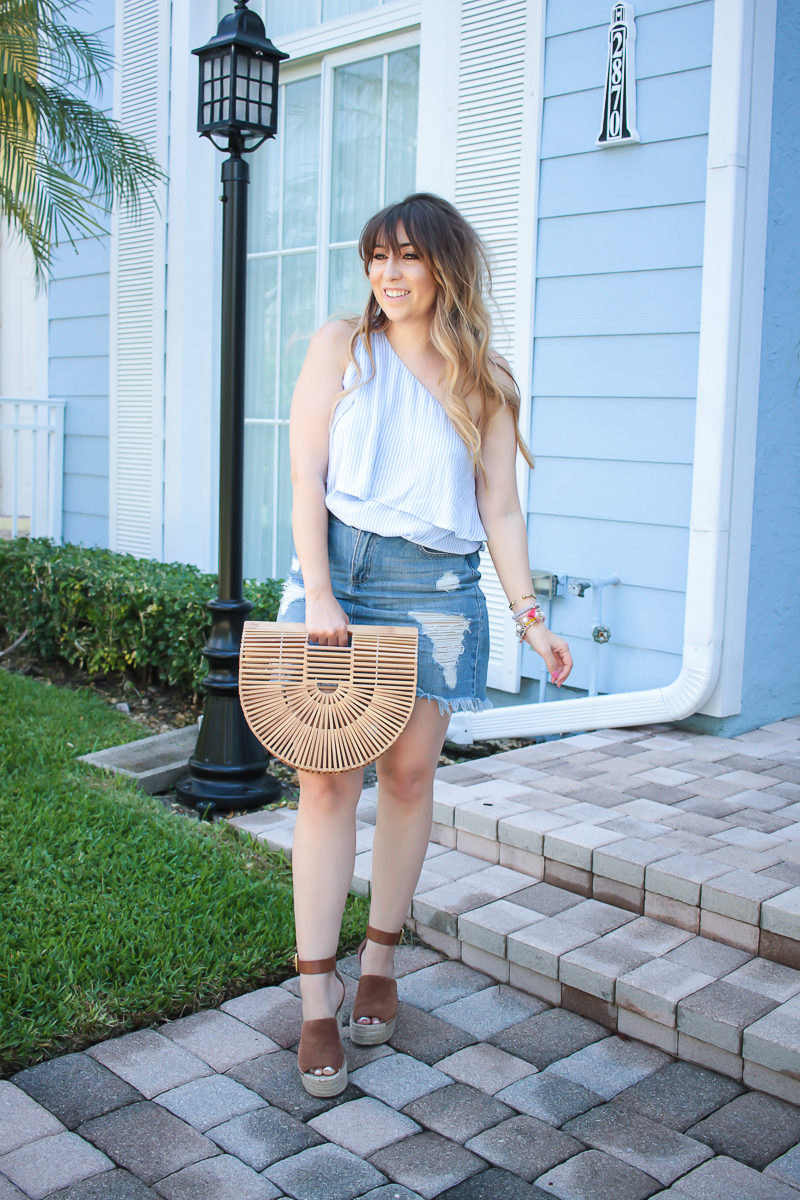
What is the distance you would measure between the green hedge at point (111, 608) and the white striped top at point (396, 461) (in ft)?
6.92

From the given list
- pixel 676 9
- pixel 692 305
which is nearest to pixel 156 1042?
pixel 692 305

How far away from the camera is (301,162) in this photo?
502cm

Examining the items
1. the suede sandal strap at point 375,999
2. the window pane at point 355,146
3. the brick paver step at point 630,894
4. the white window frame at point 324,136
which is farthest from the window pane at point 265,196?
the suede sandal strap at point 375,999

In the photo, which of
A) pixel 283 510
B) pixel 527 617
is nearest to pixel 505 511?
pixel 527 617

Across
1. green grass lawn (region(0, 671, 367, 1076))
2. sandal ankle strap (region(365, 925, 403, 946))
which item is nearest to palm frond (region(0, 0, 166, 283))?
green grass lawn (region(0, 671, 367, 1076))

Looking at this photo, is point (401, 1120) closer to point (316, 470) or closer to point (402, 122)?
point (316, 470)

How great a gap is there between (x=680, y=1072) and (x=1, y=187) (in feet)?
13.7

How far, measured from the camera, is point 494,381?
2008 millimetres

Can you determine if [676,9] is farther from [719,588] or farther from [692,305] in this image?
[719,588]

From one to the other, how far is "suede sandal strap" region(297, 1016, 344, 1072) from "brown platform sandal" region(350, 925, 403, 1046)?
4.8 inches

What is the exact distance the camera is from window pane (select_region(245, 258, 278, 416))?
519cm

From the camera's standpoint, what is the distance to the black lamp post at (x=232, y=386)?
10.5 ft

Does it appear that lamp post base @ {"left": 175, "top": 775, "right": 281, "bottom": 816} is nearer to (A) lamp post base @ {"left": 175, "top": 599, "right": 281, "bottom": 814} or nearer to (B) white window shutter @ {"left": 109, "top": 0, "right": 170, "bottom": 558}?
(A) lamp post base @ {"left": 175, "top": 599, "right": 281, "bottom": 814}

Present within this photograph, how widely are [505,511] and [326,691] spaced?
500 mm
